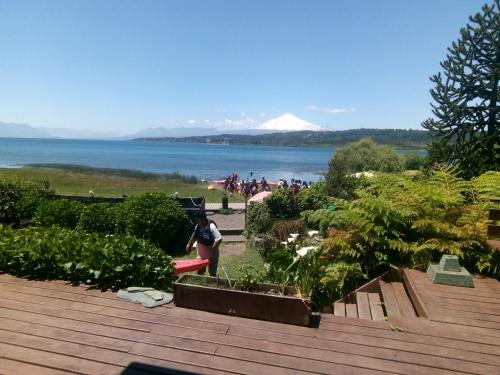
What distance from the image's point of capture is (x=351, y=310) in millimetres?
4836

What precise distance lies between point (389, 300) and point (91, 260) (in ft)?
13.2

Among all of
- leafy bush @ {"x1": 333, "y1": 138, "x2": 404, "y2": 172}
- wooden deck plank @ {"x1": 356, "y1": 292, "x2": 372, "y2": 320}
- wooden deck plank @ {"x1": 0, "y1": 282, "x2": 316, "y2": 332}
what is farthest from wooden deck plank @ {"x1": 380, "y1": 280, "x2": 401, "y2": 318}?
leafy bush @ {"x1": 333, "y1": 138, "x2": 404, "y2": 172}

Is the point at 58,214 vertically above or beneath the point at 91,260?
beneath

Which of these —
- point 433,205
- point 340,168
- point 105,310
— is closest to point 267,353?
point 105,310

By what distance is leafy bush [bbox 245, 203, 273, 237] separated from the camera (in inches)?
550

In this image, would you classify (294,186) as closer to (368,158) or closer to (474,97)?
(474,97)

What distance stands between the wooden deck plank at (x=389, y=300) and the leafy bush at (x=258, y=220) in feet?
27.8

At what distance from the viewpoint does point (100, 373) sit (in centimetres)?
314

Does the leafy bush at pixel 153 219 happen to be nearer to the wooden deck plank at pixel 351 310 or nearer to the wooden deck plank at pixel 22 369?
the wooden deck plank at pixel 351 310

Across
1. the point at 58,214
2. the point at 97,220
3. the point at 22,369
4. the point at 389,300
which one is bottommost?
the point at 97,220

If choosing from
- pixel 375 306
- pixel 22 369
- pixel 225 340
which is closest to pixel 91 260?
pixel 22 369

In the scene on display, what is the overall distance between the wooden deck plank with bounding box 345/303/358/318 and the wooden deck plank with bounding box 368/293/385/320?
20 cm

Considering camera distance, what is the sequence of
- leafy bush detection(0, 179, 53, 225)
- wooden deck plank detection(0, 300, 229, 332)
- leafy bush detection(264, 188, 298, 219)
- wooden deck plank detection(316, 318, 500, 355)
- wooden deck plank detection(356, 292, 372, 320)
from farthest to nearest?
leafy bush detection(264, 188, 298, 219), leafy bush detection(0, 179, 53, 225), wooden deck plank detection(356, 292, 372, 320), wooden deck plank detection(0, 300, 229, 332), wooden deck plank detection(316, 318, 500, 355)

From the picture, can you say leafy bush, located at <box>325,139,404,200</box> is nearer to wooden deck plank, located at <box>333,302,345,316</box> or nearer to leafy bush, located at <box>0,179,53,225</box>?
leafy bush, located at <box>0,179,53,225</box>
